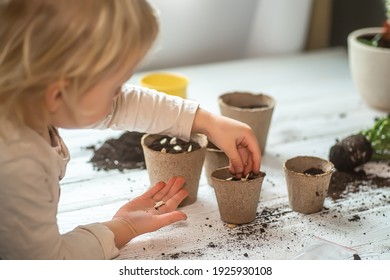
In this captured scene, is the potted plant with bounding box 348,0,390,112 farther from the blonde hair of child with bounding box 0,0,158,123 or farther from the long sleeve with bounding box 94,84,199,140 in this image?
the blonde hair of child with bounding box 0,0,158,123

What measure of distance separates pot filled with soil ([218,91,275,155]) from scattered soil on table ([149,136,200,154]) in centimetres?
15

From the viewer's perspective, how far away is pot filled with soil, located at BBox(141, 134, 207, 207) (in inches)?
41.5

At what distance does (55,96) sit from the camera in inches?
31.2

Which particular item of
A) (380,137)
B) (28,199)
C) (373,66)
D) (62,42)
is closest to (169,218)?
(28,199)

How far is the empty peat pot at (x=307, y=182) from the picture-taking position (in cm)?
103

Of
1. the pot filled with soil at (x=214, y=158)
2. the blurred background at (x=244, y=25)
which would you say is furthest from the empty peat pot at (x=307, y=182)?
the blurred background at (x=244, y=25)

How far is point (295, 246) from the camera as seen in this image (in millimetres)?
975

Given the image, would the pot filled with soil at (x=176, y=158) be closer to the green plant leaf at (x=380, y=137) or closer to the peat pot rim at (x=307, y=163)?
the peat pot rim at (x=307, y=163)

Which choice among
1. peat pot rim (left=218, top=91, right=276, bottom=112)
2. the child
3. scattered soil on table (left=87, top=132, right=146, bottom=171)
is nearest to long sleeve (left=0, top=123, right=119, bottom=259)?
the child

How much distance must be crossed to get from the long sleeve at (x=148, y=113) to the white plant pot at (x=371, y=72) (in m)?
0.59

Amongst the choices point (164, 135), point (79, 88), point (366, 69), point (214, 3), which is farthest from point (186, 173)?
point (214, 3)

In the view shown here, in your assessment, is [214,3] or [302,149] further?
[214,3]
